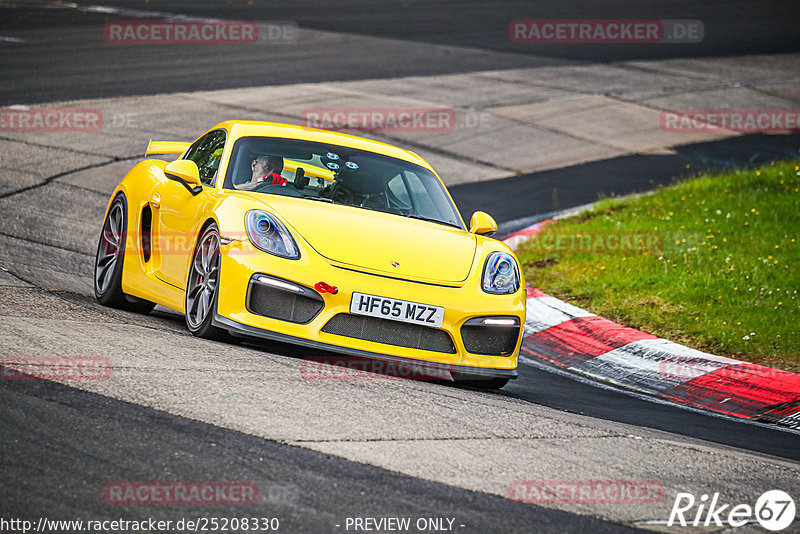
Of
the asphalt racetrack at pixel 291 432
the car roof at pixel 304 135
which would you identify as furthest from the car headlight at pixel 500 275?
the car roof at pixel 304 135

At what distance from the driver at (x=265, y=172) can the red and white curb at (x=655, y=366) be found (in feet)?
8.54

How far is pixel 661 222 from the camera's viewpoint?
11.4 m

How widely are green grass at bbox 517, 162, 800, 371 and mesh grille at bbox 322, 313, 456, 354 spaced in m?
A: 2.85

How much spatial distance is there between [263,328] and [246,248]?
1.55ft

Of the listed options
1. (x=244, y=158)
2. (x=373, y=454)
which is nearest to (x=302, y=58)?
(x=244, y=158)

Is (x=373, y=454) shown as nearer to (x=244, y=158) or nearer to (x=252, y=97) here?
(x=244, y=158)
